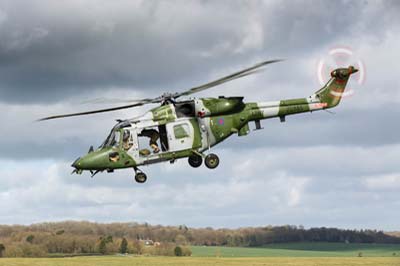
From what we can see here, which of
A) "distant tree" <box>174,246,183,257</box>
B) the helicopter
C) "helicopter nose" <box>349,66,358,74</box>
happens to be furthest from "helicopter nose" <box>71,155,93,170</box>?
"distant tree" <box>174,246,183,257</box>

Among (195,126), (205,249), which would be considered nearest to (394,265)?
(205,249)

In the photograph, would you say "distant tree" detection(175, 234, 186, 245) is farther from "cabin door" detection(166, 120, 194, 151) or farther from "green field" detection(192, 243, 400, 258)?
"cabin door" detection(166, 120, 194, 151)

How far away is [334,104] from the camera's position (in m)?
43.4

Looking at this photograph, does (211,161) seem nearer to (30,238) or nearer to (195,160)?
(195,160)

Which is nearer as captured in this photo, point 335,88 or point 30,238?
point 335,88

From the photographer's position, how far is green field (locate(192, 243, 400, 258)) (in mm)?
173750

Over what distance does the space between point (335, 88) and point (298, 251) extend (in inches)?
5702

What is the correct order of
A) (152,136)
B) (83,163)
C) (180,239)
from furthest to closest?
(180,239) < (152,136) < (83,163)

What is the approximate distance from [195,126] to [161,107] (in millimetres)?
2288

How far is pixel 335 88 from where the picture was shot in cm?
4341

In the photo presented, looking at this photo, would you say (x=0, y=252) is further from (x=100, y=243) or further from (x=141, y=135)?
(x=141, y=135)

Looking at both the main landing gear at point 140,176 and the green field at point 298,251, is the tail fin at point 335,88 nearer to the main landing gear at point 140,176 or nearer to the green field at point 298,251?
the main landing gear at point 140,176

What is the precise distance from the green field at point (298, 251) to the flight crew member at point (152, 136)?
135921mm

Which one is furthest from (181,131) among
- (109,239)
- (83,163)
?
(109,239)
